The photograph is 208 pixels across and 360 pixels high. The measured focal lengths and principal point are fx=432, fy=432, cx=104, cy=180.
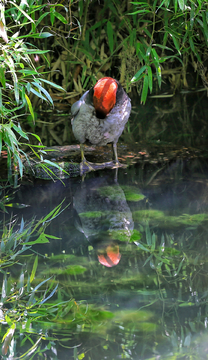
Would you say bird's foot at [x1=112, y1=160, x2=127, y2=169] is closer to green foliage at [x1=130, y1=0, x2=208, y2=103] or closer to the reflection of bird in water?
the reflection of bird in water

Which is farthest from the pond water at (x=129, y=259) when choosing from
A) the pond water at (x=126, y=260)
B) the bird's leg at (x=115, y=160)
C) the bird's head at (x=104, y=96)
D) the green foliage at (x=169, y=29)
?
the green foliage at (x=169, y=29)

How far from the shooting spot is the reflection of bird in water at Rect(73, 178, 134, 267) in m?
1.34

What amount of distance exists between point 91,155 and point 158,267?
116cm

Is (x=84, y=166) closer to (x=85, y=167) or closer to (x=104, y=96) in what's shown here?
(x=85, y=167)

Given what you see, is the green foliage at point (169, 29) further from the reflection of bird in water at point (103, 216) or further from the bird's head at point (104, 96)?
the reflection of bird in water at point (103, 216)

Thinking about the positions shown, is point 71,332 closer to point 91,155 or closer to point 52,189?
point 52,189

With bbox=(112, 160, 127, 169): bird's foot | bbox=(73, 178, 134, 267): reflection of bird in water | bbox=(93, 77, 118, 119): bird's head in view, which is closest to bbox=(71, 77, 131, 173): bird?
bbox=(93, 77, 118, 119): bird's head

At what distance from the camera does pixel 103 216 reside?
5.16 feet

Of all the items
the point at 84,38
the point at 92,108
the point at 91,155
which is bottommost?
the point at 91,155

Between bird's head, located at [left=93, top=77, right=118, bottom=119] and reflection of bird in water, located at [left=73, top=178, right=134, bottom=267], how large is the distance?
0.31 metres

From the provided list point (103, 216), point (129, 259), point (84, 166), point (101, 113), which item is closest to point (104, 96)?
point (101, 113)

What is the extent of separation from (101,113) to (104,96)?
0.08m

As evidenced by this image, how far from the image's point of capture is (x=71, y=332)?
96 centimetres

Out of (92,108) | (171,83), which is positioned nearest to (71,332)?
(92,108)
